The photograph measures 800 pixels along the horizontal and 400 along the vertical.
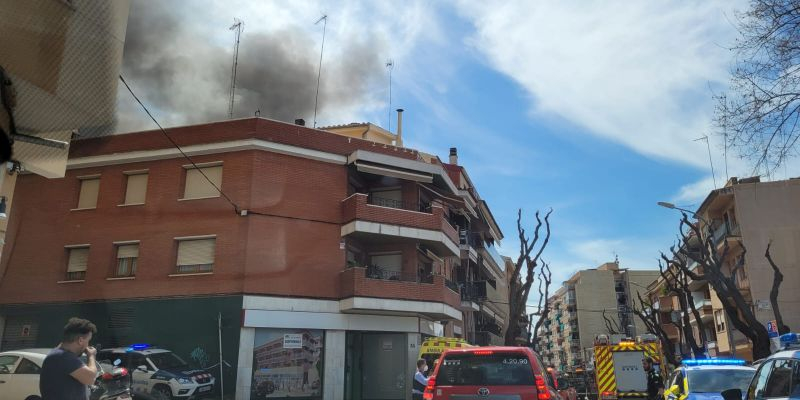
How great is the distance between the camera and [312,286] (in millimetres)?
20750

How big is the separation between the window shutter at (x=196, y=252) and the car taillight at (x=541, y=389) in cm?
1530

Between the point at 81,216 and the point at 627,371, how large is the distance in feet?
69.2

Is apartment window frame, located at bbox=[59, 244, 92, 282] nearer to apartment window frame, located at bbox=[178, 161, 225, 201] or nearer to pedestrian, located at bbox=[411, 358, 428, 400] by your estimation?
apartment window frame, located at bbox=[178, 161, 225, 201]

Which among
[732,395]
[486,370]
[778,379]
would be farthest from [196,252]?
[778,379]

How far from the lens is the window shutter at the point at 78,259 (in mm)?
21422

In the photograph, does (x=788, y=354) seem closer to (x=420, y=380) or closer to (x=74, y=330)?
(x=74, y=330)

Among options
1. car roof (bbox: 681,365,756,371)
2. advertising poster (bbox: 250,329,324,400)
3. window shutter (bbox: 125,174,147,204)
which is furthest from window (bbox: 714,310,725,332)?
window shutter (bbox: 125,174,147,204)

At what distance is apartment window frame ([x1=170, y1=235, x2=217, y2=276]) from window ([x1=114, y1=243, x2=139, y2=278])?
1648 millimetres

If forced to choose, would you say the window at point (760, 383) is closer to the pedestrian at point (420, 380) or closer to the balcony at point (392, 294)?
the pedestrian at point (420, 380)

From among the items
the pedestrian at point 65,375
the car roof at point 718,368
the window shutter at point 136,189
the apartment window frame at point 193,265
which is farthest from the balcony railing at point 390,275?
the pedestrian at point 65,375

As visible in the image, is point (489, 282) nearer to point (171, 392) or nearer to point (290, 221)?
point (290, 221)

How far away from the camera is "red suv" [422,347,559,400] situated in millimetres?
7102

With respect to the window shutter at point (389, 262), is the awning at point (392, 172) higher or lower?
higher

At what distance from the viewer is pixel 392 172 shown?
23203mm
